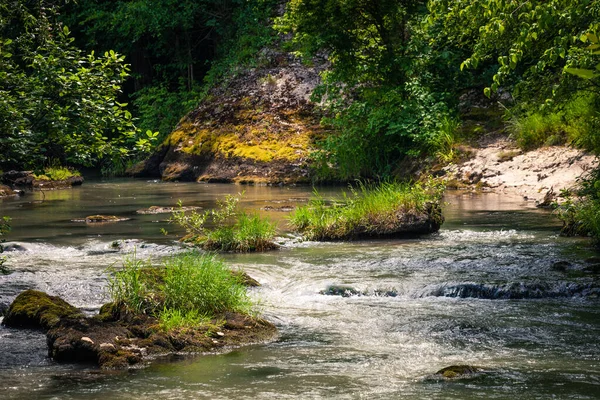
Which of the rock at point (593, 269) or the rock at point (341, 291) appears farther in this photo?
the rock at point (593, 269)

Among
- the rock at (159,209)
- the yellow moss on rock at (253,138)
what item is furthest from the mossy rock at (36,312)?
the yellow moss on rock at (253,138)

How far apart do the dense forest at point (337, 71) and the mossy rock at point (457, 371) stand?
301cm

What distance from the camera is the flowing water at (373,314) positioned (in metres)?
7.09

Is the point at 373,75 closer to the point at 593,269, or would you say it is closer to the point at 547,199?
the point at 547,199

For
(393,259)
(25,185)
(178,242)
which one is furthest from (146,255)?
(25,185)

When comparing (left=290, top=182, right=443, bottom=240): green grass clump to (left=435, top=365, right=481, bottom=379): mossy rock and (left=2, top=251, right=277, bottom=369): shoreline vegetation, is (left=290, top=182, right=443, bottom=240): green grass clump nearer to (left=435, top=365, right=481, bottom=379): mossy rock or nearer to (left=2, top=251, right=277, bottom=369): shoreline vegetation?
(left=2, top=251, right=277, bottom=369): shoreline vegetation

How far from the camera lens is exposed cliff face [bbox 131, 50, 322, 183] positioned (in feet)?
91.8

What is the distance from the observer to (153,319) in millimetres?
8875

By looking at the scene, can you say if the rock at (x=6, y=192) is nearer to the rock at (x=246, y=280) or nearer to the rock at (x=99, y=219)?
the rock at (x=99, y=219)

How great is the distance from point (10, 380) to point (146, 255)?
6.40 metres

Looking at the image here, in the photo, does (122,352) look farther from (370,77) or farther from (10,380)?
(370,77)

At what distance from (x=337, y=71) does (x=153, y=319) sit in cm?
1671

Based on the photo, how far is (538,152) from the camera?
21953 millimetres

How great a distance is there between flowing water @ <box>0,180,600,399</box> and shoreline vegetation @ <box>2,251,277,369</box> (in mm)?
207
